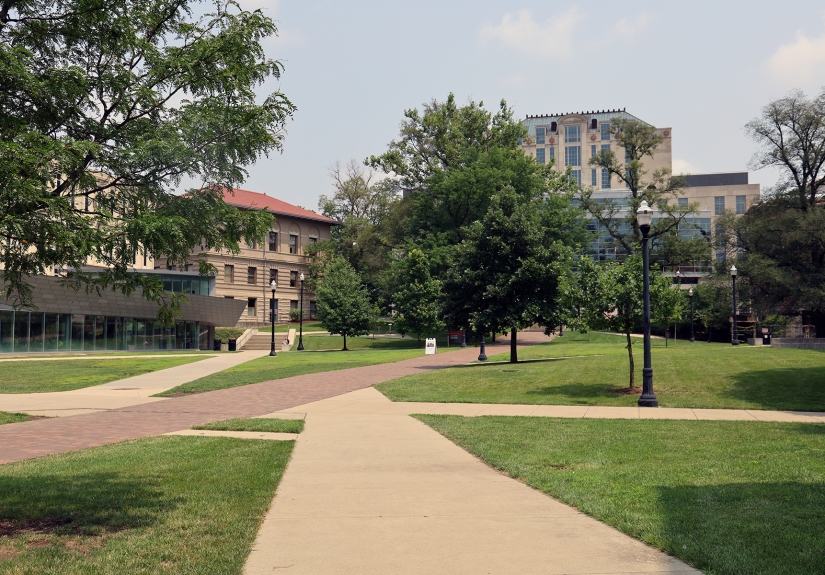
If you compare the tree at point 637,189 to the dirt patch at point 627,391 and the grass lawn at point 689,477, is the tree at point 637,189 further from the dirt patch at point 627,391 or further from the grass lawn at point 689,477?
the grass lawn at point 689,477

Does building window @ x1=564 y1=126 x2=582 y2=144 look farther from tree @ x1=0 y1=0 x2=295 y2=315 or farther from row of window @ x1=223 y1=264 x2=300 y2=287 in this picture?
tree @ x1=0 y1=0 x2=295 y2=315

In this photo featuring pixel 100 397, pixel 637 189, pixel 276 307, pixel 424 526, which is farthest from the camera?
pixel 276 307

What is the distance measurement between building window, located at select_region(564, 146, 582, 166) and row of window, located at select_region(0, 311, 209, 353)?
7162 centimetres

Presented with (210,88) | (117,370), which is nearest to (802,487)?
(210,88)

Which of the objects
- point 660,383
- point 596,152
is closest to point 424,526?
point 660,383

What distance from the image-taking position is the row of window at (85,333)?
48.6 meters

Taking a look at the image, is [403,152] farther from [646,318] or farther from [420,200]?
[646,318]

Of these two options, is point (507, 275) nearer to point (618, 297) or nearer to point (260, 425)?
point (618, 297)

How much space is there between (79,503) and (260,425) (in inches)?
262

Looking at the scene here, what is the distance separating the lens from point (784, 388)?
1942 centimetres

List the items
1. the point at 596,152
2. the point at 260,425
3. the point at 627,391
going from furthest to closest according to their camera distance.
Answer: the point at 596,152 < the point at 627,391 < the point at 260,425

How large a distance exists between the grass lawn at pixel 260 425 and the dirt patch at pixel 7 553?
25.7ft

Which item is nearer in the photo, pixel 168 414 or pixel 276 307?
pixel 168 414

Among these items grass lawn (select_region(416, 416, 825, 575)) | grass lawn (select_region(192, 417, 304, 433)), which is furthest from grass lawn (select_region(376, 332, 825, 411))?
grass lawn (select_region(192, 417, 304, 433))
